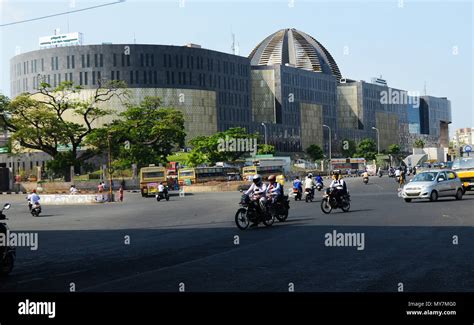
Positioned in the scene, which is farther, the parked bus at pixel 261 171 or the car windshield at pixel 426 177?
the parked bus at pixel 261 171

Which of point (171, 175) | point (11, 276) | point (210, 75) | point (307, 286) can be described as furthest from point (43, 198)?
point (210, 75)

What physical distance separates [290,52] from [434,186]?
151764 millimetres

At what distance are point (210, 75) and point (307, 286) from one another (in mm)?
119768

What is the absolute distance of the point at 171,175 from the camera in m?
84.7

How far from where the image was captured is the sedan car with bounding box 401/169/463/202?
3111cm

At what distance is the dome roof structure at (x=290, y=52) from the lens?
17638 centimetres

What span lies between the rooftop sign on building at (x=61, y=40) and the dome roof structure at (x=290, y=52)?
5268cm

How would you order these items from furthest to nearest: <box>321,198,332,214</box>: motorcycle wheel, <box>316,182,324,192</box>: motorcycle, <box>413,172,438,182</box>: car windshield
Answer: <box>316,182,324,192</box>: motorcycle < <box>413,172,438,182</box>: car windshield < <box>321,198,332,214</box>: motorcycle wheel

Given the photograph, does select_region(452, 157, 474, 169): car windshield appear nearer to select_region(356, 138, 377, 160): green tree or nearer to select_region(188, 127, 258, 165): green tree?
select_region(188, 127, 258, 165): green tree

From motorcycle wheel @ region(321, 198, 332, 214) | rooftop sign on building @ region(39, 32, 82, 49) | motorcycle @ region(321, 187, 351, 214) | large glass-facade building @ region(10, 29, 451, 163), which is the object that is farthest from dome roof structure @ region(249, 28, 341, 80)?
motorcycle wheel @ region(321, 198, 332, 214)

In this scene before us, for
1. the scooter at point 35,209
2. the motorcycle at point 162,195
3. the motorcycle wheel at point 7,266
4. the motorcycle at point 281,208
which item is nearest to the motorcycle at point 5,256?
the motorcycle wheel at point 7,266

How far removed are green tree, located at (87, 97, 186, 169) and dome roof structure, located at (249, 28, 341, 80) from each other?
99628mm

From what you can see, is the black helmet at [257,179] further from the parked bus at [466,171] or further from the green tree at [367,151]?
the green tree at [367,151]

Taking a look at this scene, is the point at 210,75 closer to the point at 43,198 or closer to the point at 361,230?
the point at 43,198
